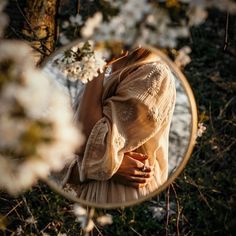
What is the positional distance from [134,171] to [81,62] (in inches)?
10.1

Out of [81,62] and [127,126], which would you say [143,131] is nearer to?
[127,126]

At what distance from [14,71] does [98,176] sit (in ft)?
1.31

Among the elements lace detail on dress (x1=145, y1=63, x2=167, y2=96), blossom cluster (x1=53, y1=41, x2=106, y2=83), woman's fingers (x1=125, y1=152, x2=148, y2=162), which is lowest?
woman's fingers (x1=125, y1=152, x2=148, y2=162)

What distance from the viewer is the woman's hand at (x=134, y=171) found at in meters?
1.18

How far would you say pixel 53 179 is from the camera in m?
1.16

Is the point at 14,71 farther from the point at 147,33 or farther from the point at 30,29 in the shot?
the point at 30,29

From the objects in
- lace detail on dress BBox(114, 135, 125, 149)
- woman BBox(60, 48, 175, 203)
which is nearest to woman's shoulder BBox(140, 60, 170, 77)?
woman BBox(60, 48, 175, 203)

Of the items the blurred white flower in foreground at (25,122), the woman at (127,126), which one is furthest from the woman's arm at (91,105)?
the blurred white flower in foreground at (25,122)

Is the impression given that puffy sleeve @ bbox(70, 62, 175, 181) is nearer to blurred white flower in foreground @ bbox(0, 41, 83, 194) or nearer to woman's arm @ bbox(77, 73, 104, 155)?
woman's arm @ bbox(77, 73, 104, 155)

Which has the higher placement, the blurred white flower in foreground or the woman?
the blurred white flower in foreground

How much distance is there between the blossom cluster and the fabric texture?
4 centimetres

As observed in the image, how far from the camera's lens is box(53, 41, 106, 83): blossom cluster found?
1.15 metres

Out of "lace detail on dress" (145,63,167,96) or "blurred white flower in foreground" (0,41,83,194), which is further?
"lace detail on dress" (145,63,167,96)

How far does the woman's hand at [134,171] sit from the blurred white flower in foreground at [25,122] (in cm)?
29
